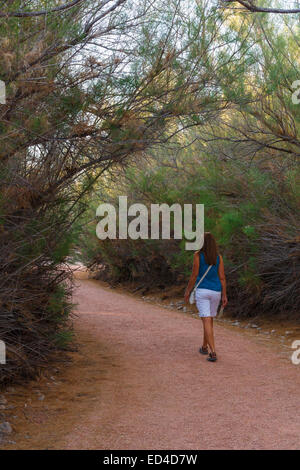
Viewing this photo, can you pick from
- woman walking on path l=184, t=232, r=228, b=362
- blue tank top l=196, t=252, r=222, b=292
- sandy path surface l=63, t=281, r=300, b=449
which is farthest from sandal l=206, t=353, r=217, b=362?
blue tank top l=196, t=252, r=222, b=292

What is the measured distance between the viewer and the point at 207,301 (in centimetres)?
895

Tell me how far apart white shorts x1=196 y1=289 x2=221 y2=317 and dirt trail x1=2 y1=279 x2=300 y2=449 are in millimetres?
690

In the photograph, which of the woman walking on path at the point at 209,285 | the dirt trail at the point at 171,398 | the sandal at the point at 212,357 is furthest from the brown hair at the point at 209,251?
the dirt trail at the point at 171,398

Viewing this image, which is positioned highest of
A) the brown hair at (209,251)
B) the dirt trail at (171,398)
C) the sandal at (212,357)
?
the brown hair at (209,251)

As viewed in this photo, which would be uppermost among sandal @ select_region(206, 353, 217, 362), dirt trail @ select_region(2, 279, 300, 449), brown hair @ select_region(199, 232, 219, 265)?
brown hair @ select_region(199, 232, 219, 265)

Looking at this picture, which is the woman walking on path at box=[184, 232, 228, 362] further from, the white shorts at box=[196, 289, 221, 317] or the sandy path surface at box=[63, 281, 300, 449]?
the sandy path surface at box=[63, 281, 300, 449]

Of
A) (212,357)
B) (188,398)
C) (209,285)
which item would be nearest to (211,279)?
(209,285)

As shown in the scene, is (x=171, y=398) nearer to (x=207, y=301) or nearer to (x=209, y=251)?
(x=207, y=301)

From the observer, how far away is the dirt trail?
561 cm

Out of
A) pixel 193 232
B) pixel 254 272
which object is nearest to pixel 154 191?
pixel 193 232

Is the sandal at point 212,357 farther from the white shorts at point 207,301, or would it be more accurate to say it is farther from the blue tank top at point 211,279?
the blue tank top at point 211,279

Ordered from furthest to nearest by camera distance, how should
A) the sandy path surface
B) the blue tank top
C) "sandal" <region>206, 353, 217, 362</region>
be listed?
the blue tank top → "sandal" <region>206, 353, 217, 362</region> → the sandy path surface

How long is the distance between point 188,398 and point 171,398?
0.61ft

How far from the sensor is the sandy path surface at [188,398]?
559 centimetres
